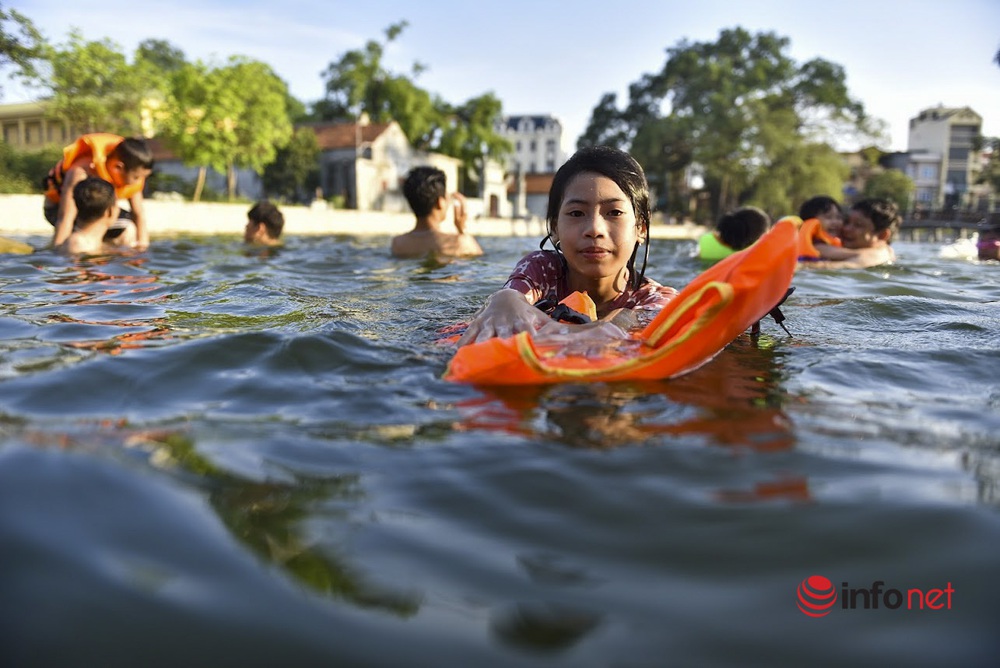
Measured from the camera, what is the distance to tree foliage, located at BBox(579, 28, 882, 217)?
128 feet

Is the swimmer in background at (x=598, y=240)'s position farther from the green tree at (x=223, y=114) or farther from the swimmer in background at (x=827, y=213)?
the green tree at (x=223, y=114)

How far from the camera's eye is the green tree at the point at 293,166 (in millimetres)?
33375

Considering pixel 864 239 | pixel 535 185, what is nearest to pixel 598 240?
pixel 864 239

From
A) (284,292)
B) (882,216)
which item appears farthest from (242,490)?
(882,216)

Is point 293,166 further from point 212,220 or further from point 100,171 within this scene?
point 100,171

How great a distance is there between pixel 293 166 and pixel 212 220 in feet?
56.4

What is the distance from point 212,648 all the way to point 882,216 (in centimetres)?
903

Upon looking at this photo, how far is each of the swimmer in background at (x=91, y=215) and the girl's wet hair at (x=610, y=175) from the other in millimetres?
5709

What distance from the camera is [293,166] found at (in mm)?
33688

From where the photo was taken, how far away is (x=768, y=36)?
153 feet

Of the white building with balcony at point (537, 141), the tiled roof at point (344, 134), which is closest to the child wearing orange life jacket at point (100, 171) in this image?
the tiled roof at point (344, 134)

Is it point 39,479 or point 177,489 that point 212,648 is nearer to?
point 177,489

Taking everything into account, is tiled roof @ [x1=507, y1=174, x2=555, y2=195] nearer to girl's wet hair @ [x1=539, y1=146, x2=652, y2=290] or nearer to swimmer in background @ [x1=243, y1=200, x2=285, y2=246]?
swimmer in background @ [x1=243, y1=200, x2=285, y2=246]

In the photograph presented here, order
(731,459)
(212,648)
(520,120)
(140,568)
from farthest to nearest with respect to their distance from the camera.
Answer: (520,120) → (731,459) → (140,568) → (212,648)
